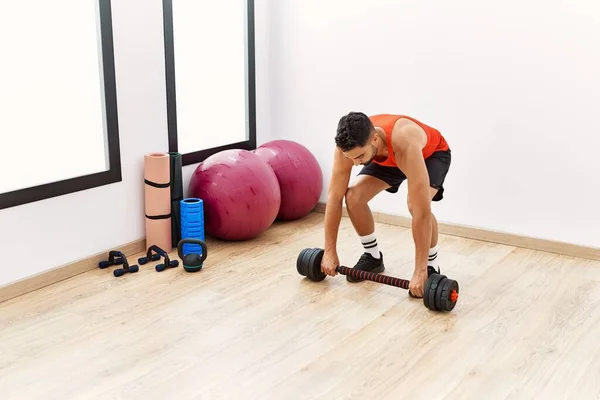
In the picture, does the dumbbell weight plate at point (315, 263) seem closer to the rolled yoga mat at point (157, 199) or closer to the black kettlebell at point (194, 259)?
the black kettlebell at point (194, 259)

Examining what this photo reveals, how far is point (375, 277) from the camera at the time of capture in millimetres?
2621

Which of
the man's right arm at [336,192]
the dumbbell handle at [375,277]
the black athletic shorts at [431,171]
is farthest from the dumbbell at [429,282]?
the black athletic shorts at [431,171]

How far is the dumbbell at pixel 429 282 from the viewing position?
2.50 metres

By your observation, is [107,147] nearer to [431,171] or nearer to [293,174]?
[293,174]

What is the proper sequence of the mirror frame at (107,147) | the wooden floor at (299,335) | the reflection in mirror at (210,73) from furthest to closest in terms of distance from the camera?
the reflection in mirror at (210,73)
the mirror frame at (107,147)
the wooden floor at (299,335)

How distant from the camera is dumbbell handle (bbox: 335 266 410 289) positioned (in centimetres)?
259

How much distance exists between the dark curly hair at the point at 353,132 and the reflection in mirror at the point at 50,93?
1.28 meters

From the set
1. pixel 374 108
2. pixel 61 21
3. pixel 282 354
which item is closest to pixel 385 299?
pixel 282 354

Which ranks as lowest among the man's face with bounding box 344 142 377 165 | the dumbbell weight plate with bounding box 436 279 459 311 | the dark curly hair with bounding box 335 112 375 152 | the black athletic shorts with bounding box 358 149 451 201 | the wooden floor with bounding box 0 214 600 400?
the wooden floor with bounding box 0 214 600 400

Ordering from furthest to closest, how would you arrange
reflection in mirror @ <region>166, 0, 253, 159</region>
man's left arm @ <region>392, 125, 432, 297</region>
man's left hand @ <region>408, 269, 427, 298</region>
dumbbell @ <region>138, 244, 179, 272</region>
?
reflection in mirror @ <region>166, 0, 253, 159</region> → dumbbell @ <region>138, 244, 179, 272</region> → man's left hand @ <region>408, 269, 427, 298</region> → man's left arm @ <region>392, 125, 432, 297</region>

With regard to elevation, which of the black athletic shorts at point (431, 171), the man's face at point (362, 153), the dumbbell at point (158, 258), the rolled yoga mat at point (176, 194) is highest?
the man's face at point (362, 153)

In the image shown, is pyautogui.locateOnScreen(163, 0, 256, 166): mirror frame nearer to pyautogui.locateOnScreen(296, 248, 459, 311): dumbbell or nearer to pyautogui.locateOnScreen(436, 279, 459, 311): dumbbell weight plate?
pyautogui.locateOnScreen(296, 248, 459, 311): dumbbell

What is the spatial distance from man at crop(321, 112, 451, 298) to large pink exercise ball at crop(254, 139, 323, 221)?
83cm

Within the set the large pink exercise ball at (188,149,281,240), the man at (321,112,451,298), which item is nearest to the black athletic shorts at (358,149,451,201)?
the man at (321,112,451,298)
